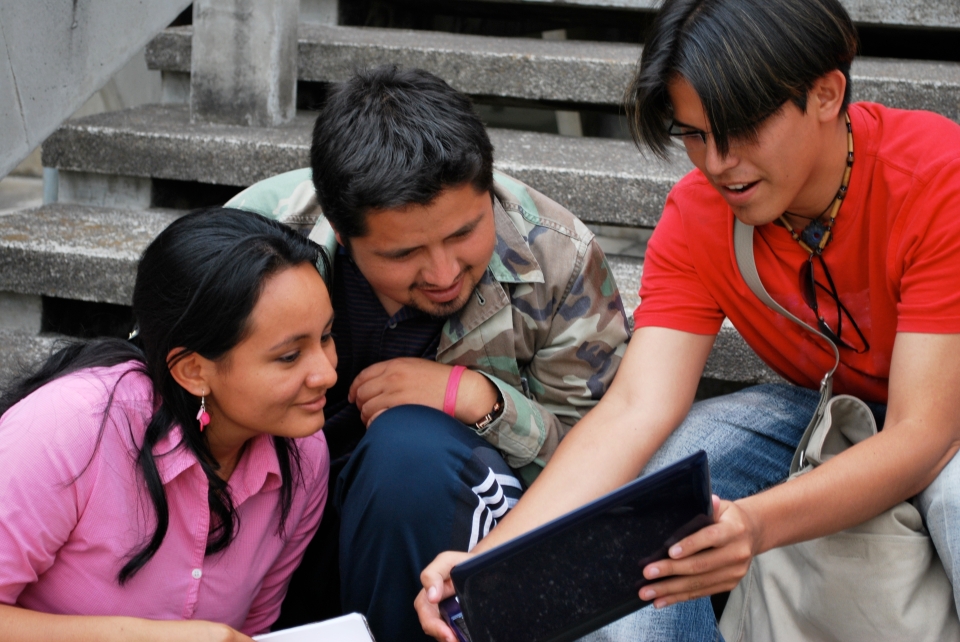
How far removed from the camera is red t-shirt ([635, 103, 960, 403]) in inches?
62.4

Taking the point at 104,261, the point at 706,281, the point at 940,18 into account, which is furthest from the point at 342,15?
the point at 706,281

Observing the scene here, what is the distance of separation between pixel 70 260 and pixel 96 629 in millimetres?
1398

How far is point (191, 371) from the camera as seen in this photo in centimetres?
160

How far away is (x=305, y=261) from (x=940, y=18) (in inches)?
100

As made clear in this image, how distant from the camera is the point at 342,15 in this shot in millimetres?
3791

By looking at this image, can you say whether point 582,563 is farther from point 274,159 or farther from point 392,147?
point 274,159

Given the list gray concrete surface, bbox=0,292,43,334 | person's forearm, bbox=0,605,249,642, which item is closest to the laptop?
person's forearm, bbox=0,605,249,642

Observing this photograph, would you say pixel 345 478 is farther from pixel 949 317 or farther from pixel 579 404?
pixel 949 317

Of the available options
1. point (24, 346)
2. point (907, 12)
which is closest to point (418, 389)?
point (24, 346)

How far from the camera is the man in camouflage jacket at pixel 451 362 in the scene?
1723 mm

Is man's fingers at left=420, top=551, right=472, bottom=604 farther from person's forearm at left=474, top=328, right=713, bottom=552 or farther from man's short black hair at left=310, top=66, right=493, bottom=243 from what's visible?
man's short black hair at left=310, top=66, right=493, bottom=243

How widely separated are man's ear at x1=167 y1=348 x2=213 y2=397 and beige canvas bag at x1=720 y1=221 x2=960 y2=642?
1.01 metres

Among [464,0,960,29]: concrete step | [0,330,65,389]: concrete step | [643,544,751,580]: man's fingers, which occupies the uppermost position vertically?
[464,0,960,29]: concrete step

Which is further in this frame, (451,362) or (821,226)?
(451,362)
